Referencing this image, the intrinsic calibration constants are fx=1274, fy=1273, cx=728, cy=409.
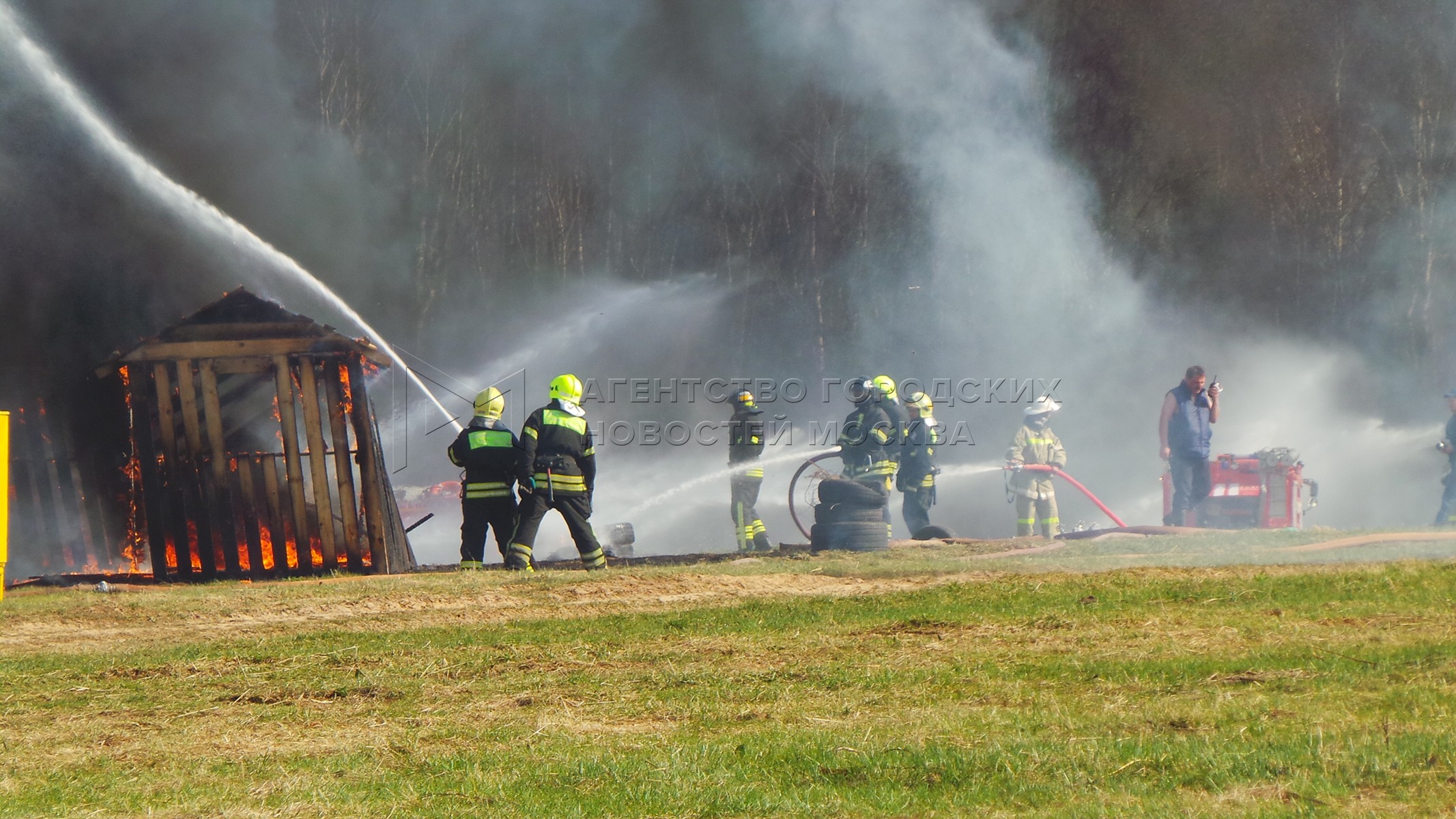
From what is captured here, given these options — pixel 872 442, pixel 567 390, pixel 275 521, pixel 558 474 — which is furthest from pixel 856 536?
pixel 275 521

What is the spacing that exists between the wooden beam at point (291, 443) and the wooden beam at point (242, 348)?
131 mm

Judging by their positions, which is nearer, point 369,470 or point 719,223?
point 369,470

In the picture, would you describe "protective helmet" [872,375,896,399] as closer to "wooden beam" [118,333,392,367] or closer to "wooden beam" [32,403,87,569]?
"wooden beam" [118,333,392,367]

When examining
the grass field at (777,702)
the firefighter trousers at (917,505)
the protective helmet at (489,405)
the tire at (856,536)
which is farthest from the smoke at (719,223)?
the grass field at (777,702)

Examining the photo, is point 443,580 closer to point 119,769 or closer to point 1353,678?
point 119,769

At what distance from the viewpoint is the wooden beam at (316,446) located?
12820 mm

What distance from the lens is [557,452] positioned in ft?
40.2

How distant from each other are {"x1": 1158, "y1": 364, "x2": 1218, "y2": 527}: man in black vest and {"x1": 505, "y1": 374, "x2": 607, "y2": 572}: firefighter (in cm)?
722

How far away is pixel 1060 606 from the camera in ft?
24.7

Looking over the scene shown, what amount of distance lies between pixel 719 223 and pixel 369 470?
26.0 meters

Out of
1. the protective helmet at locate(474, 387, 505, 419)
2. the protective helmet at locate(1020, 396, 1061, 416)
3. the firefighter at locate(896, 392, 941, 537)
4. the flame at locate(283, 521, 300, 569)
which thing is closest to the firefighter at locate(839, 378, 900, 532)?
the firefighter at locate(896, 392, 941, 537)

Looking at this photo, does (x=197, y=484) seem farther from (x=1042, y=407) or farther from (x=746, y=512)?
(x=1042, y=407)

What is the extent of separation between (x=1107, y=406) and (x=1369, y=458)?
6212 mm

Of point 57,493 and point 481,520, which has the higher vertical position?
point 57,493
